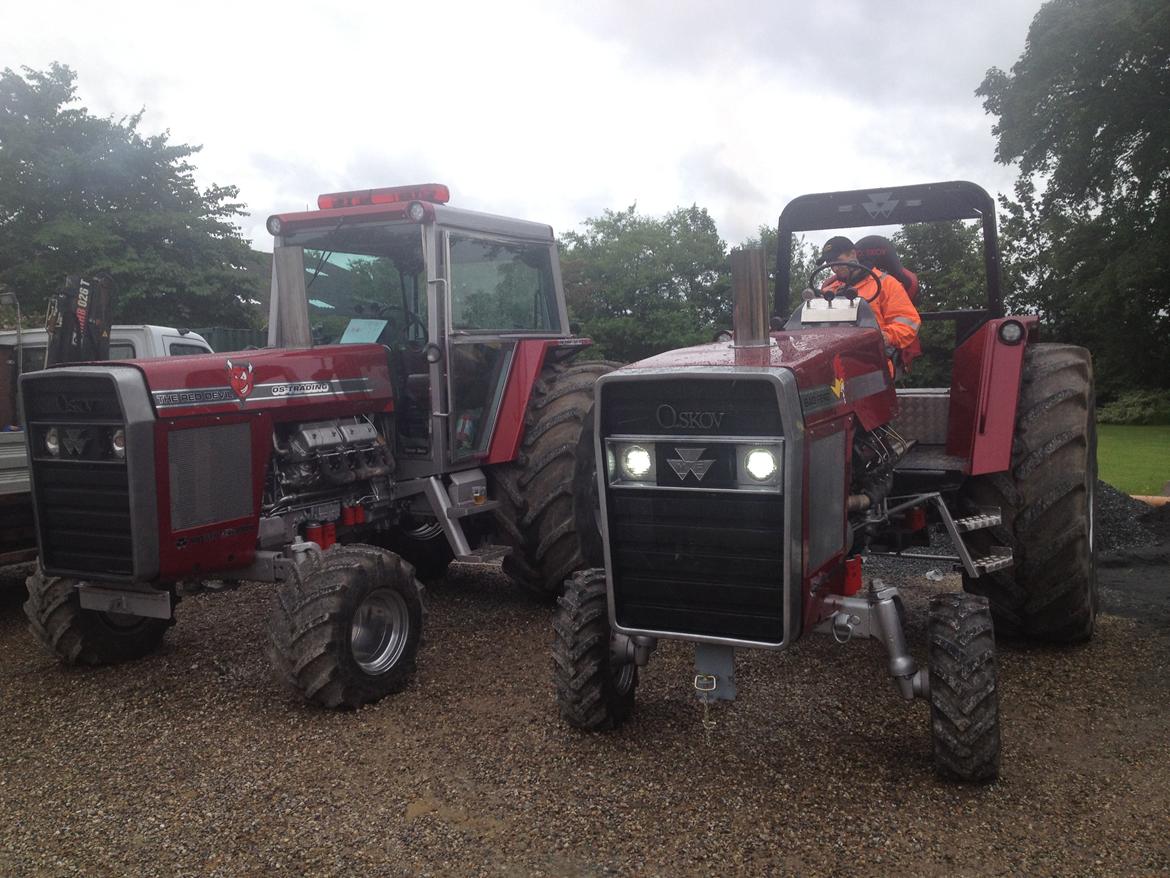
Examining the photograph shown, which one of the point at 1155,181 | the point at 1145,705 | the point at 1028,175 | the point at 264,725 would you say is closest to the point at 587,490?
the point at 264,725

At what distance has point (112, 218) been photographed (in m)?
21.2

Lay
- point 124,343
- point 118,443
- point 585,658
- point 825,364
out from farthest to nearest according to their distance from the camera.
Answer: point 124,343 < point 118,443 < point 585,658 < point 825,364

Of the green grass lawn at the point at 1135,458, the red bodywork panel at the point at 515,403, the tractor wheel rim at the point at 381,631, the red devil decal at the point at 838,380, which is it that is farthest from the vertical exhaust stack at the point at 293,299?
the green grass lawn at the point at 1135,458

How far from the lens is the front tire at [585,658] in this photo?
12.8 feet

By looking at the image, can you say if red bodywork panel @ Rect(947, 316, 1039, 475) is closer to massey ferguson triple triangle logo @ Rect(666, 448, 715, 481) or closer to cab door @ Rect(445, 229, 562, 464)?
massey ferguson triple triangle logo @ Rect(666, 448, 715, 481)

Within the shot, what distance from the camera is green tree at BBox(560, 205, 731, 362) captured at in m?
25.8

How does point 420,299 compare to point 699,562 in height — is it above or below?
above

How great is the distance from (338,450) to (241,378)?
2.35 ft

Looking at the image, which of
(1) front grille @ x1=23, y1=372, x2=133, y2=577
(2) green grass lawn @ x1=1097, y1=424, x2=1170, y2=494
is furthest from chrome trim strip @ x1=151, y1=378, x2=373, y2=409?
(2) green grass lawn @ x1=1097, y1=424, x2=1170, y2=494

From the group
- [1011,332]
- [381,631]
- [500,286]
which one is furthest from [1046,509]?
[500,286]

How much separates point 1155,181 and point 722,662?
21.4 m

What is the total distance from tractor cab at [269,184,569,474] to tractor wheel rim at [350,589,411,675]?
1133mm

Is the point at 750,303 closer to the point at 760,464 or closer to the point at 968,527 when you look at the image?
the point at 760,464

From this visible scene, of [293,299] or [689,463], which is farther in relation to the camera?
[293,299]
